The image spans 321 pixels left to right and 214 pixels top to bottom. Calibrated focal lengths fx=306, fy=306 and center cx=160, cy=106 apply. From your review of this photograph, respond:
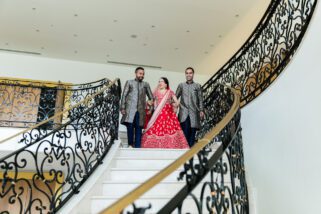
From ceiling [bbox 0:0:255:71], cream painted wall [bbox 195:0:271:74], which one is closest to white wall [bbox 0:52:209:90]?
ceiling [bbox 0:0:255:71]

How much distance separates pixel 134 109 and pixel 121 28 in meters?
4.80

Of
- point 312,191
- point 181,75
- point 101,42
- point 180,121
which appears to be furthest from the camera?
point 181,75

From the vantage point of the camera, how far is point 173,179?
3943 mm

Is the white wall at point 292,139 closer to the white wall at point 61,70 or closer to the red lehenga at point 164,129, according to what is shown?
the red lehenga at point 164,129

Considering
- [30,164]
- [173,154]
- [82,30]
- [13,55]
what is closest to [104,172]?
[173,154]

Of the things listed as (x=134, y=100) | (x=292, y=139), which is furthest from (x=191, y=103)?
(x=292, y=139)

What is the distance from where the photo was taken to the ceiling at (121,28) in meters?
8.30

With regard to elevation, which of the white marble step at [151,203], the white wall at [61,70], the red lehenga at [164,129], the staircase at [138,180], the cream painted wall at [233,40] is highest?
the cream painted wall at [233,40]

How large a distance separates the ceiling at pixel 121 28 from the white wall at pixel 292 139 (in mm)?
4808

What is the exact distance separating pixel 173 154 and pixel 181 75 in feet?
24.6

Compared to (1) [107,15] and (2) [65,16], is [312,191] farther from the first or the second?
(2) [65,16]

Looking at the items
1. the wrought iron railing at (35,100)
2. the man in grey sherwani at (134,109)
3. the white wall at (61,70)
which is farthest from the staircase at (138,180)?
the white wall at (61,70)

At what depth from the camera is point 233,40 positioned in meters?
9.64

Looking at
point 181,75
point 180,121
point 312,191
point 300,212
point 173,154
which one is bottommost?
point 300,212
